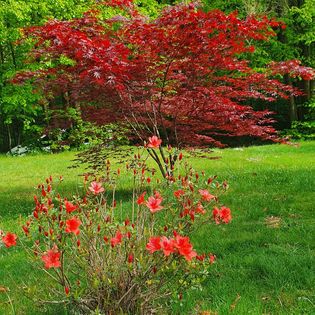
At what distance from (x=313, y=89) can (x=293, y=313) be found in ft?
65.0

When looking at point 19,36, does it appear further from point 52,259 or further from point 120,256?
point 52,259

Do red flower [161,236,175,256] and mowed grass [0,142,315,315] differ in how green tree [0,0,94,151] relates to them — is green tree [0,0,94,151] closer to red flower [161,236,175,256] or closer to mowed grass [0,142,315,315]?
mowed grass [0,142,315,315]

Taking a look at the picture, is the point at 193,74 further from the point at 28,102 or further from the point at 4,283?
the point at 28,102

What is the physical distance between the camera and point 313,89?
21.5 m

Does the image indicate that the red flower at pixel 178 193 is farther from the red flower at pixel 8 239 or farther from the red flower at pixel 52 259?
the red flower at pixel 8 239

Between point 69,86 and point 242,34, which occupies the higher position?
point 242,34

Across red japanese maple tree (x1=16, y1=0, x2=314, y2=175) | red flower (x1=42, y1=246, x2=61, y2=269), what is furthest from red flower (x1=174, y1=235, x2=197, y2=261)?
red japanese maple tree (x1=16, y1=0, x2=314, y2=175)

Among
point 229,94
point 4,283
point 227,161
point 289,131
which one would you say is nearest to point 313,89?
point 289,131

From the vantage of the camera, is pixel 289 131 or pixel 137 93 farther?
pixel 289 131

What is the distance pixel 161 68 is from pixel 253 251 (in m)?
3.26

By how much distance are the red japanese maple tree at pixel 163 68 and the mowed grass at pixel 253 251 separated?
1144 millimetres

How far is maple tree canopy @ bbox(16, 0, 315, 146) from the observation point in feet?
20.3

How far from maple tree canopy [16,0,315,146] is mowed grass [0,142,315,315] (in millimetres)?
1160

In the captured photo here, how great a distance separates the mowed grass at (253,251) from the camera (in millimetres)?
→ 3307
